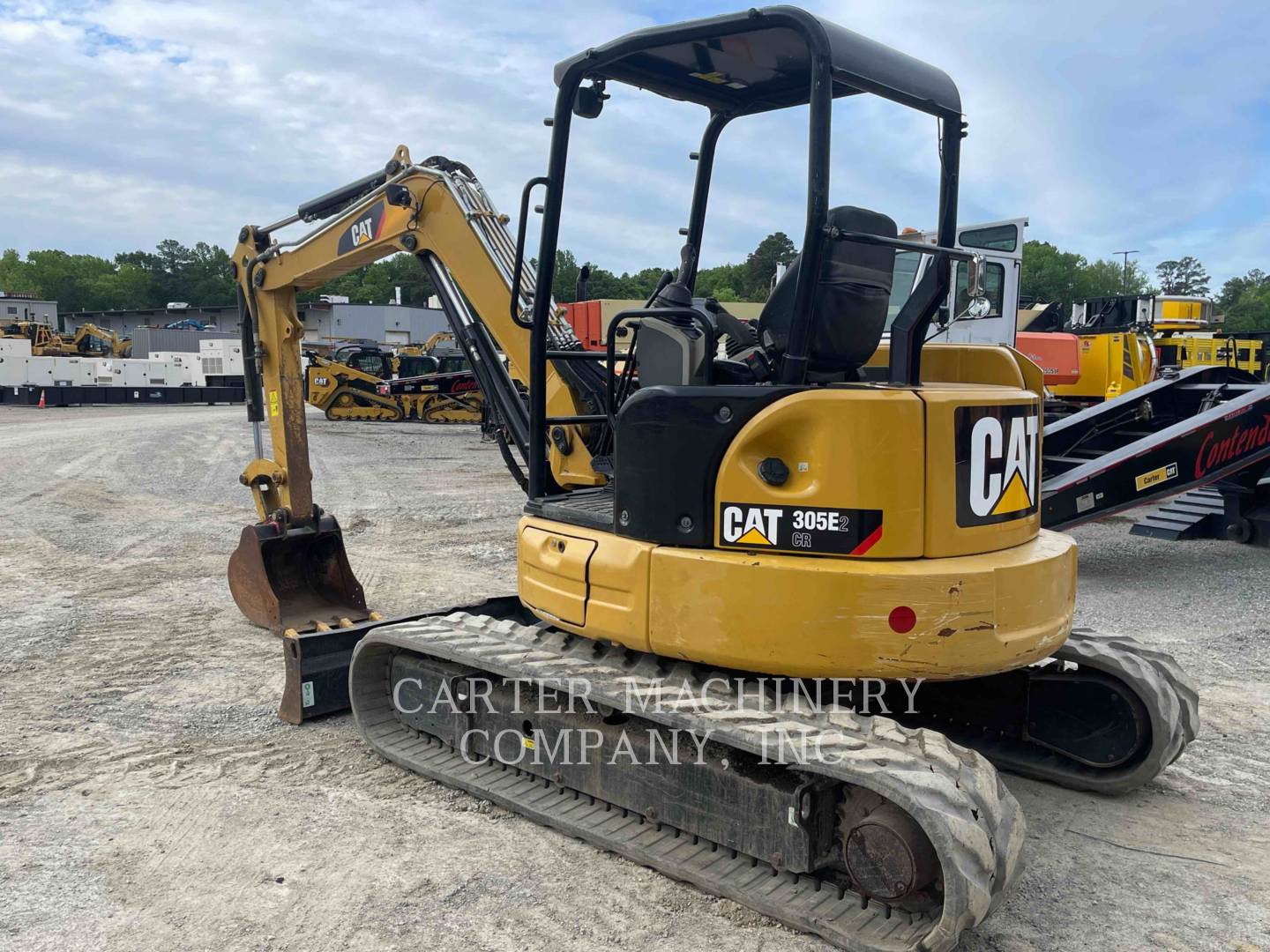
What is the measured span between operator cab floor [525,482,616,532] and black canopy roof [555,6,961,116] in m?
1.66

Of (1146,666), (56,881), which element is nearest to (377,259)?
(56,881)

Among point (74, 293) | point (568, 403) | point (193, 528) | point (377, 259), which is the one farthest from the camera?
point (74, 293)

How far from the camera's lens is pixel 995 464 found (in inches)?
138

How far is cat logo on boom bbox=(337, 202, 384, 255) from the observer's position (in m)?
5.83

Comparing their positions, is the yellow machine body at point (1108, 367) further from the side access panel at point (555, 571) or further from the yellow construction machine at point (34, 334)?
the yellow construction machine at point (34, 334)

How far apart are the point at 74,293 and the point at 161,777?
11143cm

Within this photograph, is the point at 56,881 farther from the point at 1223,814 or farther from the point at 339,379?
the point at 339,379

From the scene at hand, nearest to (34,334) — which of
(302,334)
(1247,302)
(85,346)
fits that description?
(85,346)

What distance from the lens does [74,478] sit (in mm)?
13820

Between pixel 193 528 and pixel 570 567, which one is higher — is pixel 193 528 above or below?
below

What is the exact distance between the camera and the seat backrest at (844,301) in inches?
138

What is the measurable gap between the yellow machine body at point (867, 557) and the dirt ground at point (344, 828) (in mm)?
848

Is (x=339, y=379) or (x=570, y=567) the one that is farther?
(x=339, y=379)

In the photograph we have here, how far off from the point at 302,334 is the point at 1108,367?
1130cm
